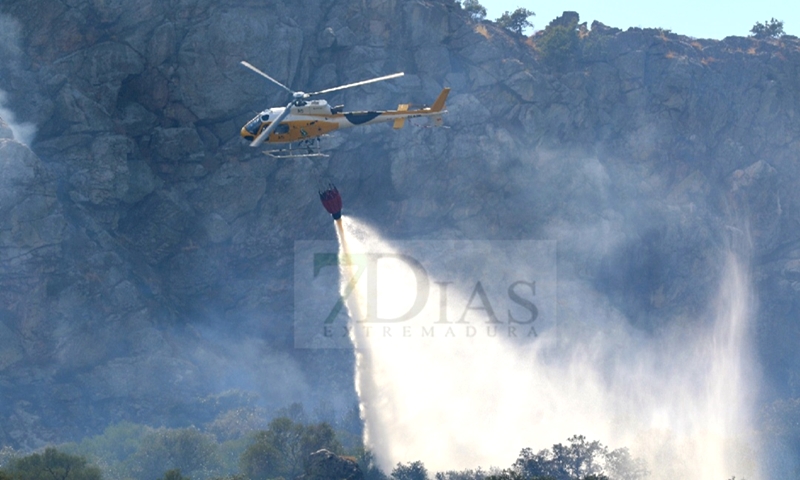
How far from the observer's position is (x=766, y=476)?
107 metres

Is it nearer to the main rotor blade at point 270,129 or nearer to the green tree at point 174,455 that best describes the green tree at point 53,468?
the green tree at point 174,455

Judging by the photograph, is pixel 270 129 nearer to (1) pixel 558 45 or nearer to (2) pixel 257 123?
(2) pixel 257 123

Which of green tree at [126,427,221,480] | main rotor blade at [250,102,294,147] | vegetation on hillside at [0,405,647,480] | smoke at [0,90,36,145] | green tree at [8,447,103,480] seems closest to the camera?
main rotor blade at [250,102,294,147]

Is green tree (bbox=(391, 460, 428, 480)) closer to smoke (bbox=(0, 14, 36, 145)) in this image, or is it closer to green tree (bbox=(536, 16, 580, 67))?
smoke (bbox=(0, 14, 36, 145))

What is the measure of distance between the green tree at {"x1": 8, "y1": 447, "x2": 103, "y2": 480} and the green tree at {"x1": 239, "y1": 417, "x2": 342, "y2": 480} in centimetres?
1295

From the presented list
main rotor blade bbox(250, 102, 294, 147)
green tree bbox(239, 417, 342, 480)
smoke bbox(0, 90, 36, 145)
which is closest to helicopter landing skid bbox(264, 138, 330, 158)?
main rotor blade bbox(250, 102, 294, 147)

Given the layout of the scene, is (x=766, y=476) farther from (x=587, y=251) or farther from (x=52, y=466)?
(x=52, y=466)

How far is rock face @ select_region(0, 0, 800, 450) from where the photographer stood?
9744cm

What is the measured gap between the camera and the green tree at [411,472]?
87.6 metres

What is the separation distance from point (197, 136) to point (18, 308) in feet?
74.6

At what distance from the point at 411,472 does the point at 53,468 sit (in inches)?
1100

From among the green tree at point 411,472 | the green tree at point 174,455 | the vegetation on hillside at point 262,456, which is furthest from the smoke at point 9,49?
the green tree at point 411,472

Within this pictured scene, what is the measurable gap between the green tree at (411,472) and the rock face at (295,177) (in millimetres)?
22794

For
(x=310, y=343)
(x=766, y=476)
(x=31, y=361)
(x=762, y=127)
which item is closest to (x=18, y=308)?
(x=31, y=361)
